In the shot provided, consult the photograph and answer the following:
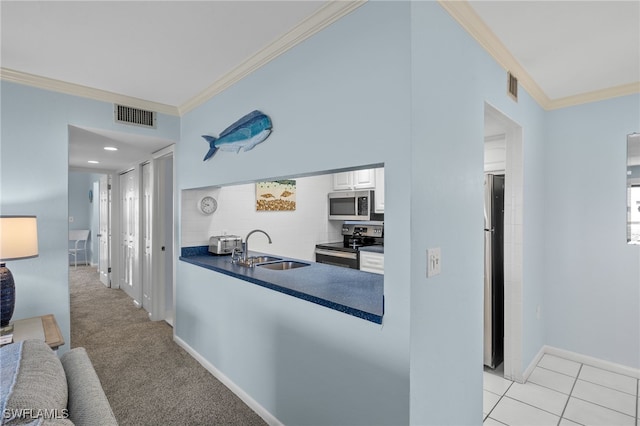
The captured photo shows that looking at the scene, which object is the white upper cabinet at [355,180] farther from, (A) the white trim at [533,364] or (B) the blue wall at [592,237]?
(A) the white trim at [533,364]

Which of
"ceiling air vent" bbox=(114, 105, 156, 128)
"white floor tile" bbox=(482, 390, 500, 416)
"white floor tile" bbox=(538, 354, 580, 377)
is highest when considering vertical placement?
"ceiling air vent" bbox=(114, 105, 156, 128)

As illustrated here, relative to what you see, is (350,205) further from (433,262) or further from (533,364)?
(433,262)

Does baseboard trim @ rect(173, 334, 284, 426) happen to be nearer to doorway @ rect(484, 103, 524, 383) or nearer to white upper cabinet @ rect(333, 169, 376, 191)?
doorway @ rect(484, 103, 524, 383)

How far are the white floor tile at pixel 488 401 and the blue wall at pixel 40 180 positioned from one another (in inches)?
130

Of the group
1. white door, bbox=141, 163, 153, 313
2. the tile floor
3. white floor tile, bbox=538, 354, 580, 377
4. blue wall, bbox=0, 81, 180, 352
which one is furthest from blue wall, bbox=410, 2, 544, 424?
white door, bbox=141, 163, 153, 313

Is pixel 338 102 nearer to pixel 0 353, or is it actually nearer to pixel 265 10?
pixel 265 10

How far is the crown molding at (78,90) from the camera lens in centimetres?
240

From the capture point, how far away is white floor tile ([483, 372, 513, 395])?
252 cm

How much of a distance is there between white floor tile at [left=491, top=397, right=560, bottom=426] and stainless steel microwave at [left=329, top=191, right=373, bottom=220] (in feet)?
7.69

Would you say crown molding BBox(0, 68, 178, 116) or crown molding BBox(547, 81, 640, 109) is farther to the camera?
crown molding BBox(547, 81, 640, 109)

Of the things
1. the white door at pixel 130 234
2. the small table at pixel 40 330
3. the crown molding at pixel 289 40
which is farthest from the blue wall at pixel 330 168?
the white door at pixel 130 234

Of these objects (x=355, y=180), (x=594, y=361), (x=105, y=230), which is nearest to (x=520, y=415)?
(x=594, y=361)

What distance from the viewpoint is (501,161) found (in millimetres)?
2965

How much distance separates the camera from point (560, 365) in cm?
292
